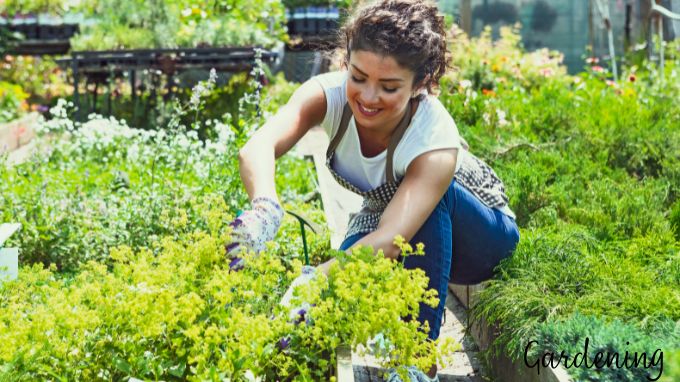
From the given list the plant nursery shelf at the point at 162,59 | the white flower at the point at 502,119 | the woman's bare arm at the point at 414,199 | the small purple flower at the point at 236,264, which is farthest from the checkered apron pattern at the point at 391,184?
the plant nursery shelf at the point at 162,59

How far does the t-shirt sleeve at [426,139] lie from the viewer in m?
2.65

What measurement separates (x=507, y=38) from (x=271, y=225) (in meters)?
7.25

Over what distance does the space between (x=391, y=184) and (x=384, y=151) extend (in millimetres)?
100

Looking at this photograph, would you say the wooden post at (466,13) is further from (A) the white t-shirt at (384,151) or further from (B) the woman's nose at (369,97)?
(B) the woman's nose at (369,97)


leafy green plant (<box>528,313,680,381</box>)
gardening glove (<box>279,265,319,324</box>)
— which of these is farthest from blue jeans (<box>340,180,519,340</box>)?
gardening glove (<box>279,265,319,324</box>)

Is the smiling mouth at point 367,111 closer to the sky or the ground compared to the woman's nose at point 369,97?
closer to the ground

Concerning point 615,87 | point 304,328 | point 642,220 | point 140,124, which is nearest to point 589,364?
point 304,328

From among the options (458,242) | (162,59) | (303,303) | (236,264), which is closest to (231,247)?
(236,264)

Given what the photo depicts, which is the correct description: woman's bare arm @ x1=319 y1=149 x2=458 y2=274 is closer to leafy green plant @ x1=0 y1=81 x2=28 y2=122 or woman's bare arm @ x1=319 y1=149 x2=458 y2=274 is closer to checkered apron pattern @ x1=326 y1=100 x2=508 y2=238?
checkered apron pattern @ x1=326 y1=100 x2=508 y2=238

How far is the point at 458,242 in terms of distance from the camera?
2924mm

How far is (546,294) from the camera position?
286 cm

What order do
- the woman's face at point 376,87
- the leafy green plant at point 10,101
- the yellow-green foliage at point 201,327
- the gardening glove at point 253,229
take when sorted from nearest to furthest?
the yellow-green foliage at point 201,327 < the gardening glove at point 253,229 < the woman's face at point 376,87 < the leafy green plant at point 10,101

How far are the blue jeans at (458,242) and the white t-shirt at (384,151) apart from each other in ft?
0.47

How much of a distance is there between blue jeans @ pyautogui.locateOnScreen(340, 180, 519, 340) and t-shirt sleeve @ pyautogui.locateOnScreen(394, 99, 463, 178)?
0.55ft
